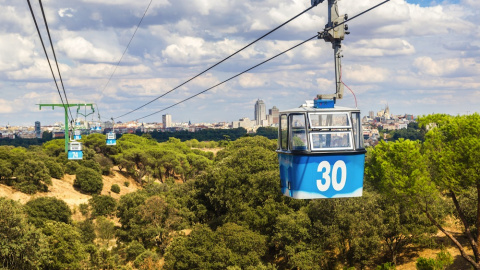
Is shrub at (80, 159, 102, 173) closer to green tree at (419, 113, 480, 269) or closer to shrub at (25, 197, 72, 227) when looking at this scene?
shrub at (25, 197, 72, 227)

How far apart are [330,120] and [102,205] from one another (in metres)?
62.6

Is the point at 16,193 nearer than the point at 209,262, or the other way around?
the point at 209,262

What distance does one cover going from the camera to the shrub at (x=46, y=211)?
200 ft

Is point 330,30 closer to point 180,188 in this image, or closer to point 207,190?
point 207,190

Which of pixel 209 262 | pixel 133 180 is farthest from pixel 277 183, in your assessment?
pixel 133 180

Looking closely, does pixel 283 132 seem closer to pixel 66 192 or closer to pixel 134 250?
pixel 134 250

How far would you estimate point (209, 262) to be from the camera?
1521 inches

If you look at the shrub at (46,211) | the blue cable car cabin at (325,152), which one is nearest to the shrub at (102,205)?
the shrub at (46,211)

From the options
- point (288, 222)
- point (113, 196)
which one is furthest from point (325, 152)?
point (113, 196)

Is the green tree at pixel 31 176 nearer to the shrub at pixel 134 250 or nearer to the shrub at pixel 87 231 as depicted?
the shrub at pixel 87 231

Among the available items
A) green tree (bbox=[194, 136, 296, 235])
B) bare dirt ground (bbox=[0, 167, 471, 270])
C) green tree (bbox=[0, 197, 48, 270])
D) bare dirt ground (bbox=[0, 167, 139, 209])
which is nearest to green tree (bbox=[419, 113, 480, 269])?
bare dirt ground (bbox=[0, 167, 471, 270])

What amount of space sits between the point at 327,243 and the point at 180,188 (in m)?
29.3

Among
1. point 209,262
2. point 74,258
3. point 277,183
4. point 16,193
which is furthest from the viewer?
point 16,193

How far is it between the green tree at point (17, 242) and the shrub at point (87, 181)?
4862 cm
